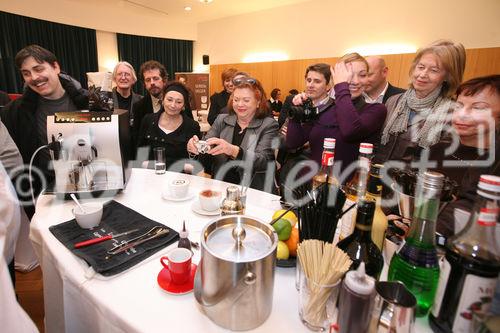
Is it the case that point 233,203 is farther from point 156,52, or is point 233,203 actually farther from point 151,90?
point 156,52

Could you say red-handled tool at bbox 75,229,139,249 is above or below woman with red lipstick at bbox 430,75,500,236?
below

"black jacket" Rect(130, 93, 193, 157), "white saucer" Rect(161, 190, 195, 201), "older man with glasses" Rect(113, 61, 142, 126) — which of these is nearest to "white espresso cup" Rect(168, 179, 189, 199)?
"white saucer" Rect(161, 190, 195, 201)

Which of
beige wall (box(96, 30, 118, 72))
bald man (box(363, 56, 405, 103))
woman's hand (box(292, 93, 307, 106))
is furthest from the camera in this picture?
beige wall (box(96, 30, 118, 72))

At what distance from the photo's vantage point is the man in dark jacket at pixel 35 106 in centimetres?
174

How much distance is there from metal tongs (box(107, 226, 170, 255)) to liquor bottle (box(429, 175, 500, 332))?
0.79 m

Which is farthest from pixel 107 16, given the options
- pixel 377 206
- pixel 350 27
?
pixel 377 206

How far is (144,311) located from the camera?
24.4 inches

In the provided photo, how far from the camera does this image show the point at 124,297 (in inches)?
26.0

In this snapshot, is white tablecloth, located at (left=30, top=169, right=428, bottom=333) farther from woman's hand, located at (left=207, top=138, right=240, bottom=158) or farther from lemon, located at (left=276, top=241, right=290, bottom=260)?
woman's hand, located at (left=207, top=138, right=240, bottom=158)

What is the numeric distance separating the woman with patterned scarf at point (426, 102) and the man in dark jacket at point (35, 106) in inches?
86.3

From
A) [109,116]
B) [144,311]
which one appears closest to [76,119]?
[109,116]

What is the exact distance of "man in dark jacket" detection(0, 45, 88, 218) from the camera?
1742mm

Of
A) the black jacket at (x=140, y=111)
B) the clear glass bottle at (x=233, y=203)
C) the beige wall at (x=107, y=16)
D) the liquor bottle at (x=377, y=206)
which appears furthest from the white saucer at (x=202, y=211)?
the beige wall at (x=107, y=16)

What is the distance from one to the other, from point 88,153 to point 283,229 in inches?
36.9
